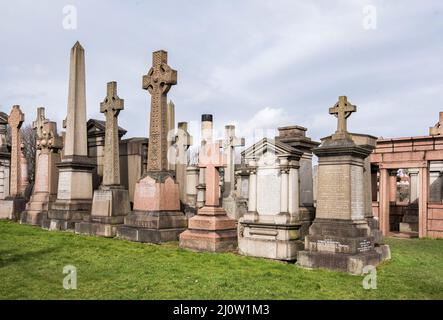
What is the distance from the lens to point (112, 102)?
13.8 meters

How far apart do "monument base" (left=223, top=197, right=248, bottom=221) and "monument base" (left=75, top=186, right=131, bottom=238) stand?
4.82 metres

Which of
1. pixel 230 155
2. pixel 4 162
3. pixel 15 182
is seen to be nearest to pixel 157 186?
pixel 15 182

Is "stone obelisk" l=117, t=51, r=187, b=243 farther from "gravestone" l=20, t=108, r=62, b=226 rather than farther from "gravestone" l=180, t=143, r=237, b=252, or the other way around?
"gravestone" l=20, t=108, r=62, b=226

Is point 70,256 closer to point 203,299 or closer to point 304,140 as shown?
point 203,299

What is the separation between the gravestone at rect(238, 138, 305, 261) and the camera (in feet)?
31.6

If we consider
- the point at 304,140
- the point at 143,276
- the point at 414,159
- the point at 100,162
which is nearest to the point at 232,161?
the point at 100,162

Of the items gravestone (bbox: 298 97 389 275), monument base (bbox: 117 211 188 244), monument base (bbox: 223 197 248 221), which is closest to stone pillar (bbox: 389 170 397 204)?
monument base (bbox: 223 197 248 221)

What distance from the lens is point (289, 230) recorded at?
960 cm

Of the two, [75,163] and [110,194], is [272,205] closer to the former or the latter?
[110,194]

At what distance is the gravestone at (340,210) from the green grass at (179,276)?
1.29ft

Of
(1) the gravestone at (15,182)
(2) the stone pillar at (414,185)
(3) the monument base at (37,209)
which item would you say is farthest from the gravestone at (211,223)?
(2) the stone pillar at (414,185)

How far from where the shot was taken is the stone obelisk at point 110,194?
520 inches
